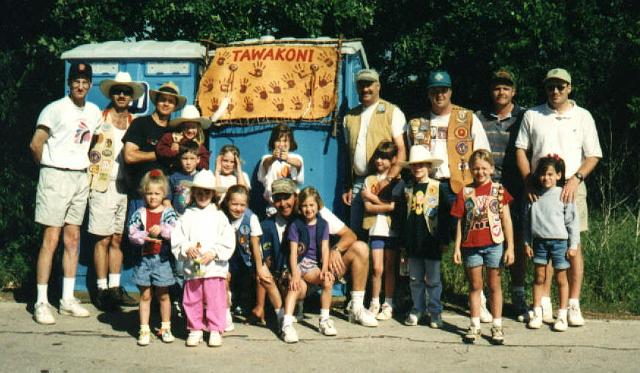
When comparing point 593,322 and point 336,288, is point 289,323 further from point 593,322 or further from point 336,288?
point 593,322

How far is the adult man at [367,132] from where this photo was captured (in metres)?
6.20

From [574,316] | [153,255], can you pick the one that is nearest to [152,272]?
[153,255]

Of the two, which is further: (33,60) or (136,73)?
(33,60)

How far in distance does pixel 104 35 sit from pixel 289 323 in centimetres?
662

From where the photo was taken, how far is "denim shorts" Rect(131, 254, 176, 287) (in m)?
5.29

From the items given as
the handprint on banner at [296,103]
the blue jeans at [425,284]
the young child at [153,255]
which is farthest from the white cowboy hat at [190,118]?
the blue jeans at [425,284]

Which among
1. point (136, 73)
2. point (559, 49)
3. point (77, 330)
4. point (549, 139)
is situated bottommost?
point (77, 330)

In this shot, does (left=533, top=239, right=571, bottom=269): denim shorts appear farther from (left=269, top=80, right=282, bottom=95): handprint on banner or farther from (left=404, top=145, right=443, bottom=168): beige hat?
(left=269, top=80, right=282, bottom=95): handprint on banner

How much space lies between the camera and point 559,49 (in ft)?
33.2

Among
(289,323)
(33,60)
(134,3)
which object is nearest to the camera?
(289,323)

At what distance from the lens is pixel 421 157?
226 inches

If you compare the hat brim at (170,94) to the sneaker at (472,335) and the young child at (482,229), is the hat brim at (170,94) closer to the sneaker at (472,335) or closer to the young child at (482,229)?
the young child at (482,229)

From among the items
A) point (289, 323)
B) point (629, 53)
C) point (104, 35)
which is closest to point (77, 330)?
point (289, 323)

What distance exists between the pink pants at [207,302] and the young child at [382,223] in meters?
1.37
